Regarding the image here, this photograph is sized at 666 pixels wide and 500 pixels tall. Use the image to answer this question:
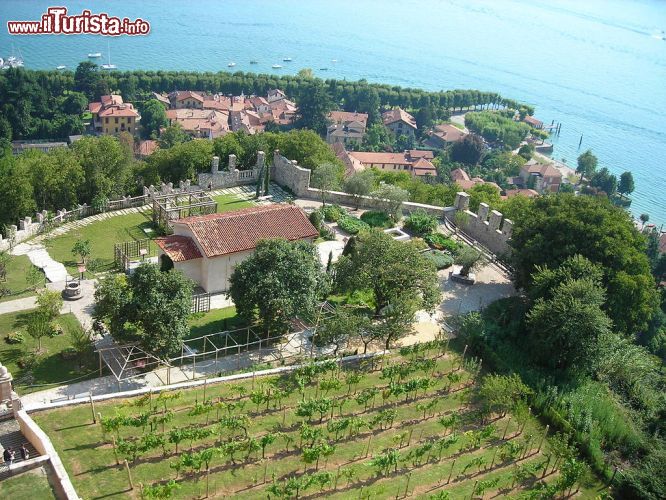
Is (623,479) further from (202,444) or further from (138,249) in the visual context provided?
(138,249)

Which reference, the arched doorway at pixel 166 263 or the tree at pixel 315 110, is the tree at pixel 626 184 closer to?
the tree at pixel 315 110

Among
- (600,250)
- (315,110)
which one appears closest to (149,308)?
(600,250)

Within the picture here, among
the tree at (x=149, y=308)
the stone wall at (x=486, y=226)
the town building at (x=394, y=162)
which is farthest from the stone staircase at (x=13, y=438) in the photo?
the town building at (x=394, y=162)

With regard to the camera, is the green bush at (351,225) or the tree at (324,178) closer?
the green bush at (351,225)

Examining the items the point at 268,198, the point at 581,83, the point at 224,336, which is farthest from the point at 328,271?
the point at 581,83

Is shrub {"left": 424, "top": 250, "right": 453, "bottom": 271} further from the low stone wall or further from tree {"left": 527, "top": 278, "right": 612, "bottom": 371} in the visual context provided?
the low stone wall

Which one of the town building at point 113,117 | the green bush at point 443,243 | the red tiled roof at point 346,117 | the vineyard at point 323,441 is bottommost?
the town building at point 113,117

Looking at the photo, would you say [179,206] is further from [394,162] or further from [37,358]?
[394,162]

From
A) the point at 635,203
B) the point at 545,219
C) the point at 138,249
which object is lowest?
the point at 635,203
